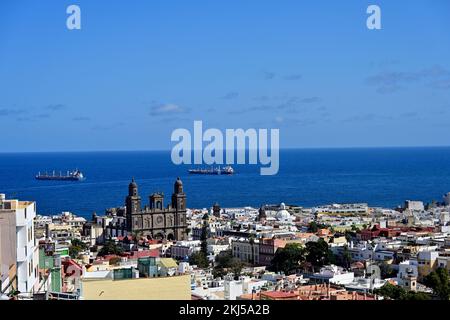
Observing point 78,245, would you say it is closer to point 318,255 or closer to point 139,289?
point 318,255

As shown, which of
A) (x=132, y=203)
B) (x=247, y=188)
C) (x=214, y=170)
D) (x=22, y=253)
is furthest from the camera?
(x=214, y=170)

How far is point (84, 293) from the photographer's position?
13.2ft

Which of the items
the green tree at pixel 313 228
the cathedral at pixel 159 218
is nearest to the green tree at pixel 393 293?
the green tree at pixel 313 228

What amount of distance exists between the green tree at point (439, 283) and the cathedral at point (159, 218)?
833cm

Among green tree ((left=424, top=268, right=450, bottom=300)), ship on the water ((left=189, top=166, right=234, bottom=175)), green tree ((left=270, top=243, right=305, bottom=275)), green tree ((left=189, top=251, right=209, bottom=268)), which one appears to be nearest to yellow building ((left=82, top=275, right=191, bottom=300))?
green tree ((left=424, top=268, right=450, bottom=300))

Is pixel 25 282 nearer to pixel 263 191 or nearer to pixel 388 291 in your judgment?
pixel 388 291

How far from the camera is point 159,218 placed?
16.8 meters

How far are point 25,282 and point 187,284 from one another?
2.66ft

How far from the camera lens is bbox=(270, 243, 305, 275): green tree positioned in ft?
36.8

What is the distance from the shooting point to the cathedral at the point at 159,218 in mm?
16594

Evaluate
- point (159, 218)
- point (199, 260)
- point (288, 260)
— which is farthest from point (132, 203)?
point (288, 260)

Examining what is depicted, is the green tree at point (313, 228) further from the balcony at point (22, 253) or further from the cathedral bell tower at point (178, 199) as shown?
the balcony at point (22, 253)

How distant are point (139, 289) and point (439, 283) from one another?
5.28m

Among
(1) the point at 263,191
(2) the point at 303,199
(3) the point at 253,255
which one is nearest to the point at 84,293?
(3) the point at 253,255
